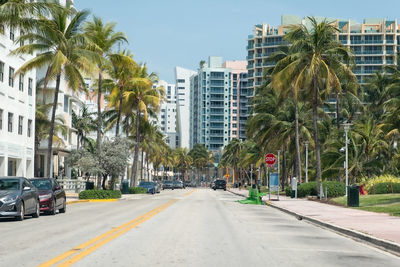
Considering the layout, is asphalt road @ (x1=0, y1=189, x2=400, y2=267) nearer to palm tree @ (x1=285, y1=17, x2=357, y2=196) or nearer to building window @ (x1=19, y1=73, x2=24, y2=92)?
palm tree @ (x1=285, y1=17, x2=357, y2=196)

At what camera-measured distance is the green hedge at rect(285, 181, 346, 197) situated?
40594 millimetres

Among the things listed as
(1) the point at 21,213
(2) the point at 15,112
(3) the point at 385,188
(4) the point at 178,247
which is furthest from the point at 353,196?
(2) the point at 15,112

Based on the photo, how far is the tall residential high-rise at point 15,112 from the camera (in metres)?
43.1

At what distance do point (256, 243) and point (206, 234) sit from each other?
2.34m

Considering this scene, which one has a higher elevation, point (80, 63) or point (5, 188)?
point (80, 63)

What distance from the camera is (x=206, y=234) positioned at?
15.1 metres

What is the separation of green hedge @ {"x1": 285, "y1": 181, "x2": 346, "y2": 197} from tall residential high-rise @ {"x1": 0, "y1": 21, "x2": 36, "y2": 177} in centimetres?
2193

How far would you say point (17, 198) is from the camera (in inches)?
789

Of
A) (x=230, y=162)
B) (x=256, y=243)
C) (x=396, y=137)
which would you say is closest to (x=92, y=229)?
(x=256, y=243)

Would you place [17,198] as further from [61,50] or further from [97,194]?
[97,194]

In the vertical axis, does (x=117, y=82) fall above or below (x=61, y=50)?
A: above

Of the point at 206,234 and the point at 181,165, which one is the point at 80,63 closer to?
the point at 206,234

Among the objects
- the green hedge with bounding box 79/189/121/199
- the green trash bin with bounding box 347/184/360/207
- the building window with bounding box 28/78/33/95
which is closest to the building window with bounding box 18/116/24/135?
the building window with bounding box 28/78/33/95

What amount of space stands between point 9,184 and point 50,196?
2.85 meters
